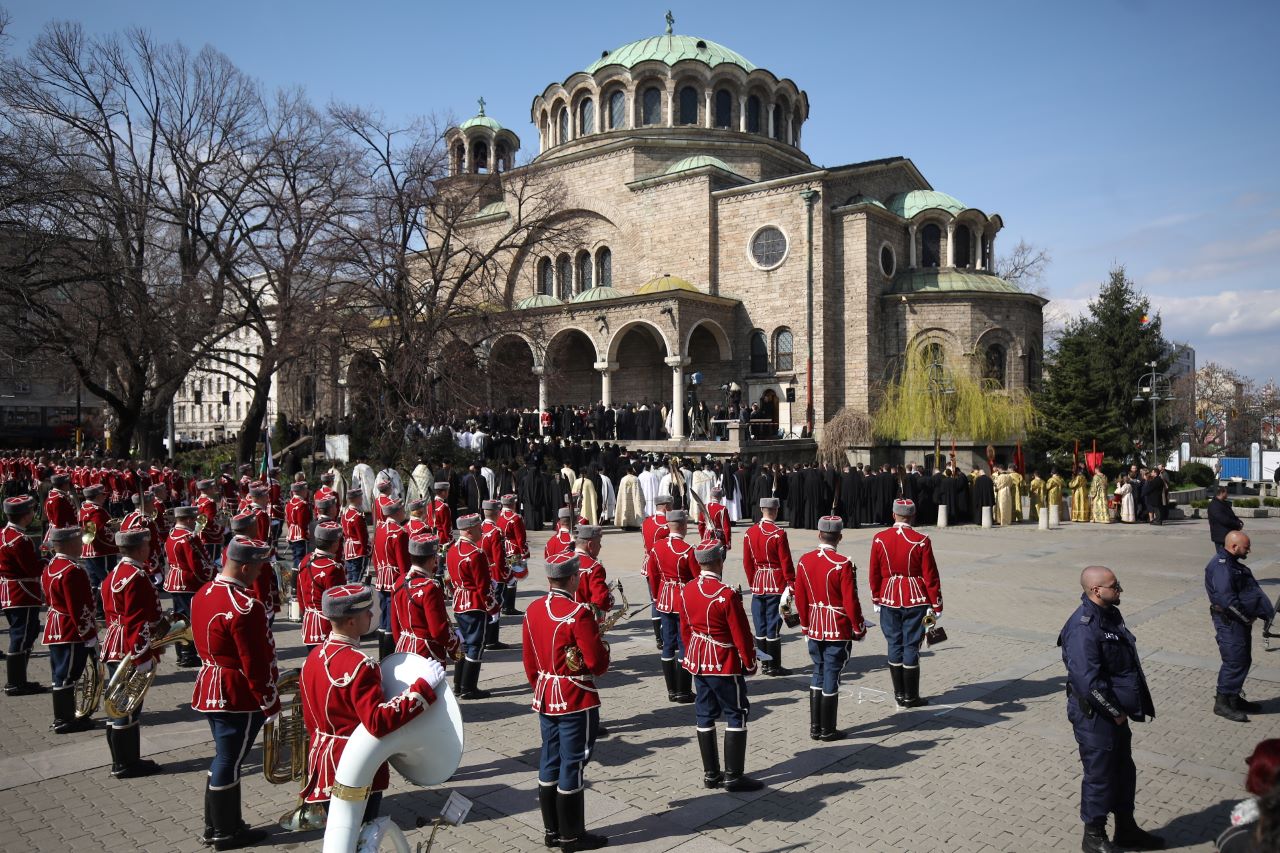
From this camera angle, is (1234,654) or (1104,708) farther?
(1234,654)

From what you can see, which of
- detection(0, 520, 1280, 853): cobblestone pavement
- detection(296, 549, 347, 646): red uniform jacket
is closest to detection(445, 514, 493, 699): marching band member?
detection(0, 520, 1280, 853): cobblestone pavement

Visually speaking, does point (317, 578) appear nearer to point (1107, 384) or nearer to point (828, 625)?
point (828, 625)

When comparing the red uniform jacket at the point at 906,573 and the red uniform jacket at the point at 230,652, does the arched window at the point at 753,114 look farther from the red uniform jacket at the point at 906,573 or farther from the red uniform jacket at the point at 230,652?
the red uniform jacket at the point at 230,652

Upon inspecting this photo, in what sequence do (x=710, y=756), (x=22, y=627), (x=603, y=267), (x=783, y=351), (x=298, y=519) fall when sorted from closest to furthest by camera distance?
(x=710, y=756)
(x=22, y=627)
(x=298, y=519)
(x=783, y=351)
(x=603, y=267)

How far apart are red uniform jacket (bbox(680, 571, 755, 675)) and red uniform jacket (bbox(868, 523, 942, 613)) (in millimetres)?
2517

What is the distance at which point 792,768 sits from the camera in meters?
6.36

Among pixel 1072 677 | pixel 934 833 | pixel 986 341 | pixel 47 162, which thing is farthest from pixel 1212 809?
pixel 986 341

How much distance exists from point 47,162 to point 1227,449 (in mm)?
64740

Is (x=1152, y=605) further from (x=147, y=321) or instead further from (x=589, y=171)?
(x=589, y=171)

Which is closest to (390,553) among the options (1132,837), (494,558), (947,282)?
(494,558)

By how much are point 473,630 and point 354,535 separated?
422 cm

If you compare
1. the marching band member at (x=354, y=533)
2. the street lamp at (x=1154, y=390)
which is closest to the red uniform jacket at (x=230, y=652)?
the marching band member at (x=354, y=533)

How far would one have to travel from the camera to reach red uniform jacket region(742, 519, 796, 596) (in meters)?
8.80

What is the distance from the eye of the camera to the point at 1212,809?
5508 millimetres
